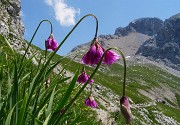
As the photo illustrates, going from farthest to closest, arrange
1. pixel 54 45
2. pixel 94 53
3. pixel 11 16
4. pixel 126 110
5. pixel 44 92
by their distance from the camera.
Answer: pixel 11 16
pixel 54 45
pixel 44 92
pixel 94 53
pixel 126 110

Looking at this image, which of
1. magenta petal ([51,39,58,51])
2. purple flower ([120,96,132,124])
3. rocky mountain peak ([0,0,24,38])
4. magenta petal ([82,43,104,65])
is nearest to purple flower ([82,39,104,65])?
magenta petal ([82,43,104,65])

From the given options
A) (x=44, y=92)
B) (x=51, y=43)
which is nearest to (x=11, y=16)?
(x=51, y=43)

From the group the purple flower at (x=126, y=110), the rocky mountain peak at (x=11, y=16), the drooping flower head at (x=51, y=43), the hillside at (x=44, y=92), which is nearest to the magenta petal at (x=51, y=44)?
the drooping flower head at (x=51, y=43)

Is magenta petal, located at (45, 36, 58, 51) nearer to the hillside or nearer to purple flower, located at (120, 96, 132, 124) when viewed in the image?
the hillside

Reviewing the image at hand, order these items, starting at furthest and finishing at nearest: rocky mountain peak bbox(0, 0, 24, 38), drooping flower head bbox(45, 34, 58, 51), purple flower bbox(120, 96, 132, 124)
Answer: rocky mountain peak bbox(0, 0, 24, 38)
drooping flower head bbox(45, 34, 58, 51)
purple flower bbox(120, 96, 132, 124)

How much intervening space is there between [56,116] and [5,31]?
2766 cm

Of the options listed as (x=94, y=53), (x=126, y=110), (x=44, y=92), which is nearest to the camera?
(x=126, y=110)

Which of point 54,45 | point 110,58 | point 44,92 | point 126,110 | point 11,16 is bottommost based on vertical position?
point 126,110

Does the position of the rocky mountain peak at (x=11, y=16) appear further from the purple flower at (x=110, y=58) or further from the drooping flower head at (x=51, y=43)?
the purple flower at (x=110, y=58)

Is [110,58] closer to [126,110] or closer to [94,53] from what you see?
[94,53]

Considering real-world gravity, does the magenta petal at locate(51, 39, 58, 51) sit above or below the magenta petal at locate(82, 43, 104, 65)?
above

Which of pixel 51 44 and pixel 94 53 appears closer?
pixel 94 53

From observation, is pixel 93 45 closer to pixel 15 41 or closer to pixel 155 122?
pixel 15 41

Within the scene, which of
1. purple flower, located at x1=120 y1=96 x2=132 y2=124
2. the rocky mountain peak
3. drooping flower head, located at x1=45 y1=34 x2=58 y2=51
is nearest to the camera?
purple flower, located at x1=120 y1=96 x2=132 y2=124
